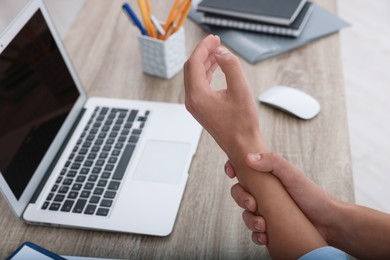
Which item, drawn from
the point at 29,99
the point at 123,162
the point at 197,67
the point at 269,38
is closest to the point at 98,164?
the point at 123,162

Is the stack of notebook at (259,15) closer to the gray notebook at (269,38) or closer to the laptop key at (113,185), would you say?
the gray notebook at (269,38)

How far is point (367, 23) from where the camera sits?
7.36ft

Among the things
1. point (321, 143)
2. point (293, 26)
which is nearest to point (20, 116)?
point (321, 143)

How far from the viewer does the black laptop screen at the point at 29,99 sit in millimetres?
750

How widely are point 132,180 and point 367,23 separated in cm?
184

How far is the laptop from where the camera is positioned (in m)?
0.75

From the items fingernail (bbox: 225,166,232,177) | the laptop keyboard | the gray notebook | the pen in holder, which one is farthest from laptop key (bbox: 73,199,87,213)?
the gray notebook

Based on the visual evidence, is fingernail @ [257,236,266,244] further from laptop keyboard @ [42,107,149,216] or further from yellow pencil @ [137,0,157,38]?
yellow pencil @ [137,0,157,38]

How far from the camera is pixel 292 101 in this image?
36.7 inches

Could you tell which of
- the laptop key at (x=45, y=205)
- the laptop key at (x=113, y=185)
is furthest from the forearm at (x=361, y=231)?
the laptop key at (x=45, y=205)

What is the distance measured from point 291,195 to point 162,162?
0.25 metres

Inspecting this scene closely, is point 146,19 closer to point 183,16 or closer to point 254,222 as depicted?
point 183,16

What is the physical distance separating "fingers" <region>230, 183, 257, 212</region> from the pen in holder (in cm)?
39

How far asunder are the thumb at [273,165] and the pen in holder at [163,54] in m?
0.39
